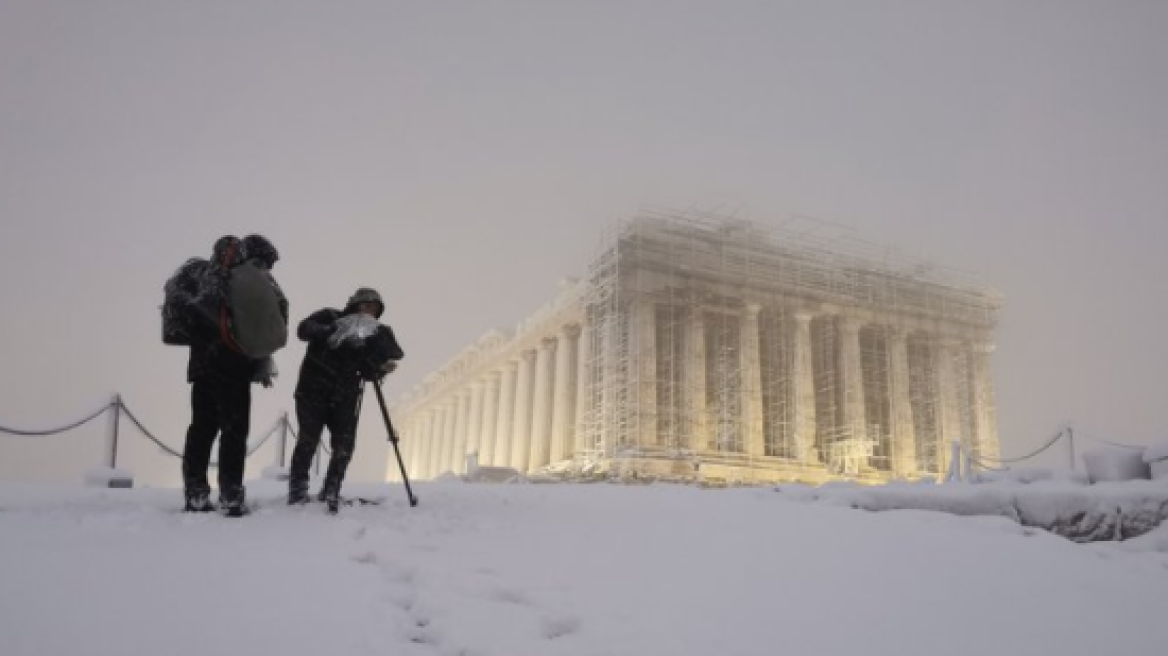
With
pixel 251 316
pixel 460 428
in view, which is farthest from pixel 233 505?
pixel 460 428

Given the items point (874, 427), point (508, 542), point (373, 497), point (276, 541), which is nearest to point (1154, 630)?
point (508, 542)

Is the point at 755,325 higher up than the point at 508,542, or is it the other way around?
the point at 755,325

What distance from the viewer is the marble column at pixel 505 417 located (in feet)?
147

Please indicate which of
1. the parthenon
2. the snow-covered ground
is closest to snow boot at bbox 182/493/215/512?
the snow-covered ground

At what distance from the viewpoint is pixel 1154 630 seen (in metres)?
5.12

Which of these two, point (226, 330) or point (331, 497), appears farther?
point (331, 497)

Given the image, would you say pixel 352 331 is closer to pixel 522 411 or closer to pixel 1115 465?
pixel 1115 465

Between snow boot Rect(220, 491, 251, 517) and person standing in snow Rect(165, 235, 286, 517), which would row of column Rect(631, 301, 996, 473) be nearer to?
person standing in snow Rect(165, 235, 286, 517)

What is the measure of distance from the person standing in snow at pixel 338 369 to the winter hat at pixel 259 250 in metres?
0.61

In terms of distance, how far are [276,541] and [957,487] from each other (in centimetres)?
862

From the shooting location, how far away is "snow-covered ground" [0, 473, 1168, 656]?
3971mm

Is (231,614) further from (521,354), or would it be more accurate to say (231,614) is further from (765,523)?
(521,354)

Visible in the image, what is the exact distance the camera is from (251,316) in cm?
670

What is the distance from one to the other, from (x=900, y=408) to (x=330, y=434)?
115 ft
